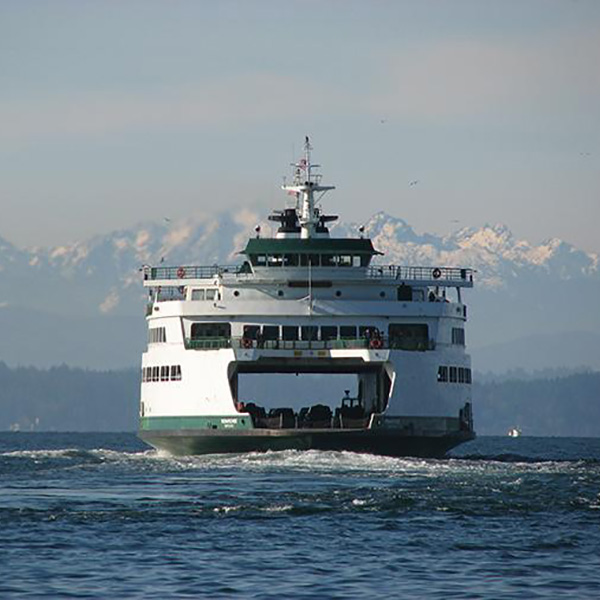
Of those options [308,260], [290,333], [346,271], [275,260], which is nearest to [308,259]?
[308,260]

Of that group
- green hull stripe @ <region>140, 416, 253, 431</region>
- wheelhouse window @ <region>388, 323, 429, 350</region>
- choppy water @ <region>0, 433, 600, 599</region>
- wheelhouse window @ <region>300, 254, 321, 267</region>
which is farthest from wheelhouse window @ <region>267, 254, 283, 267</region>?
choppy water @ <region>0, 433, 600, 599</region>

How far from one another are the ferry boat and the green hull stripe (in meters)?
0.05

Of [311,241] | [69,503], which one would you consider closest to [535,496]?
[69,503]

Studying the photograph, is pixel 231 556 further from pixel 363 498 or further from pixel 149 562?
pixel 363 498

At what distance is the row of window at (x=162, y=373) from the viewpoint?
244 feet

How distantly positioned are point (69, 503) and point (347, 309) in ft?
74.8

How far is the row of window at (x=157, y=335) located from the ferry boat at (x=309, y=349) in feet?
0.25

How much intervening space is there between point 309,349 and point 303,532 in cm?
2671

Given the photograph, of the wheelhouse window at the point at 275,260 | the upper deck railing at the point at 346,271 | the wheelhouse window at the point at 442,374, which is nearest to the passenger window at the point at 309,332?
the upper deck railing at the point at 346,271

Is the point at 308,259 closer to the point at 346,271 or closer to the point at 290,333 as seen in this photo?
the point at 346,271

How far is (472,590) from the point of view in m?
37.0

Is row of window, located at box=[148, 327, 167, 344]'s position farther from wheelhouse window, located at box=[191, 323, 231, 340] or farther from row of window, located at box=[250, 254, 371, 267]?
row of window, located at box=[250, 254, 371, 267]

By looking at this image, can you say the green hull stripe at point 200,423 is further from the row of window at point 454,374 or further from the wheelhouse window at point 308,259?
the row of window at point 454,374

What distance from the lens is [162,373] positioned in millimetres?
76250
